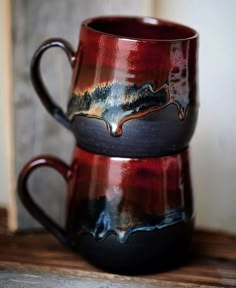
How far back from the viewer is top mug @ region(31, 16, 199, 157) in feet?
1.52

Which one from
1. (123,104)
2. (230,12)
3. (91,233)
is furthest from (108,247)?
(230,12)

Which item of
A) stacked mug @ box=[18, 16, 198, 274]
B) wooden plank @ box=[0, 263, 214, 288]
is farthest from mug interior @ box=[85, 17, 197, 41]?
wooden plank @ box=[0, 263, 214, 288]

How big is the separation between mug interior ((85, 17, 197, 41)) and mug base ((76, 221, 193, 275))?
16 cm

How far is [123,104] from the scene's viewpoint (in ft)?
1.54

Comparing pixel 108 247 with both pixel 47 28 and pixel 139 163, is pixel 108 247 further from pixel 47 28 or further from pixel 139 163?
pixel 47 28

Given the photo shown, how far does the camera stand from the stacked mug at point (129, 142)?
18.4 inches

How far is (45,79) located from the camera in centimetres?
58

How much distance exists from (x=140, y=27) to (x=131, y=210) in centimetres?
16

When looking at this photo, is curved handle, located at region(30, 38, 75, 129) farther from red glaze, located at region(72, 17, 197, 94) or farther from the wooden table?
the wooden table

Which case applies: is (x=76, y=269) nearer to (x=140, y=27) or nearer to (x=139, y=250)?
(x=139, y=250)

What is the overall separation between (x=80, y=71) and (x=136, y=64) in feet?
0.18

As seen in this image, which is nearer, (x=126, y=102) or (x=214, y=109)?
(x=126, y=102)

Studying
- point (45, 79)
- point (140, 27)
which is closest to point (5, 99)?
point (45, 79)

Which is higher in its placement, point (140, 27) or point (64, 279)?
point (140, 27)
